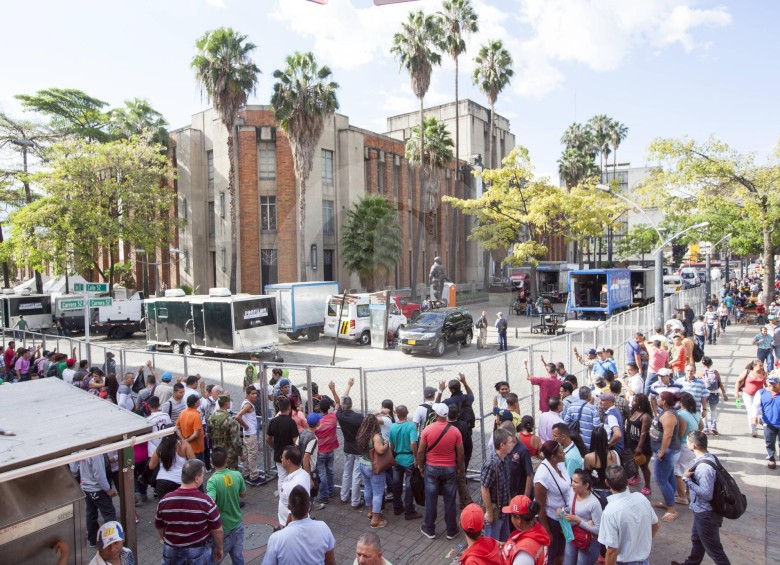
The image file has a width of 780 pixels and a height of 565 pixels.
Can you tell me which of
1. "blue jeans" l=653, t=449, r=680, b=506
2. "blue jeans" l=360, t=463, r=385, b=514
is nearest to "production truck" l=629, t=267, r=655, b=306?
"blue jeans" l=653, t=449, r=680, b=506

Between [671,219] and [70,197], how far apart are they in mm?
32032

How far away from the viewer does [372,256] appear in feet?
115

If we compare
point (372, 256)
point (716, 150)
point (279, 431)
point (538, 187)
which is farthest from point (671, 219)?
point (279, 431)

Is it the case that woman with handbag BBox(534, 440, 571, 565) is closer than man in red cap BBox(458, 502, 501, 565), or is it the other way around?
man in red cap BBox(458, 502, 501, 565)

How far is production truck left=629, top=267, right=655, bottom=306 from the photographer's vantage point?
36328mm

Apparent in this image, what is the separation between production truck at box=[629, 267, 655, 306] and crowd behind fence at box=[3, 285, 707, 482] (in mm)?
14116

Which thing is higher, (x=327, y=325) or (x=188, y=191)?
(x=188, y=191)

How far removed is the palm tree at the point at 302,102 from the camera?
31.7 m

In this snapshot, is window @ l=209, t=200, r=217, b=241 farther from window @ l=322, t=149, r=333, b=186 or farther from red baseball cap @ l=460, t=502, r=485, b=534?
red baseball cap @ l=460, t=502, r=485, b=534

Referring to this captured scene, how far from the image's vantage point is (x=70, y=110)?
128 ft

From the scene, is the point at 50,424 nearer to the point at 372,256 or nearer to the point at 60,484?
Answer: the point at 60,484

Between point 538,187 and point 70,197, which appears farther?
point 538,187

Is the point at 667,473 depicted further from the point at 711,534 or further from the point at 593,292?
the point at 593,292

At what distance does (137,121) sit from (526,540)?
141 ft
